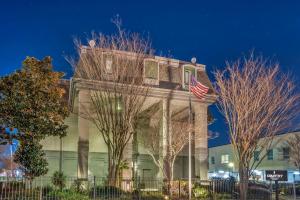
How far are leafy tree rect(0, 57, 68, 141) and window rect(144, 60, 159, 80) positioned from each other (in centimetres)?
727

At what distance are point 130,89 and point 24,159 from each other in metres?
7.59

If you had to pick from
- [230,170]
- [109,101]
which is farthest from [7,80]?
[230,170]

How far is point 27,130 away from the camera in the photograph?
18.6 meters

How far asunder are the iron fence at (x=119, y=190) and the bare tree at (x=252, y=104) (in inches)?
160

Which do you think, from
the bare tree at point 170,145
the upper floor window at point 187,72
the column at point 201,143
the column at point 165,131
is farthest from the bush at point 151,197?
the upper floor window at point 187,72

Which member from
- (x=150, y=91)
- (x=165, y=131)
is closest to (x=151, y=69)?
(x=150, y=91)

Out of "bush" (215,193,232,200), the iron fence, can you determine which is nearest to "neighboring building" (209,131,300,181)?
the iron fence

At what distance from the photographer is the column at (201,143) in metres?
26.3

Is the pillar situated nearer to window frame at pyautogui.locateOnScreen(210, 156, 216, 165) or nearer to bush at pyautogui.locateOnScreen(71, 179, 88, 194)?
bush at pyautogui.locateOnScreen(71, 179, 88, 194)

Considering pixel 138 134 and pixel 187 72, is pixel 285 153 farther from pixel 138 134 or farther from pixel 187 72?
pixel 187 72

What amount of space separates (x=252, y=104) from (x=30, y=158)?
12.3 meters

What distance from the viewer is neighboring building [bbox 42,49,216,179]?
23.7m

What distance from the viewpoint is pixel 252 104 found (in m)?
19.3

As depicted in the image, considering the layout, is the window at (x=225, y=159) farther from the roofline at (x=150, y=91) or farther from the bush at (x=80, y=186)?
the bush at (x=80, y=186)
